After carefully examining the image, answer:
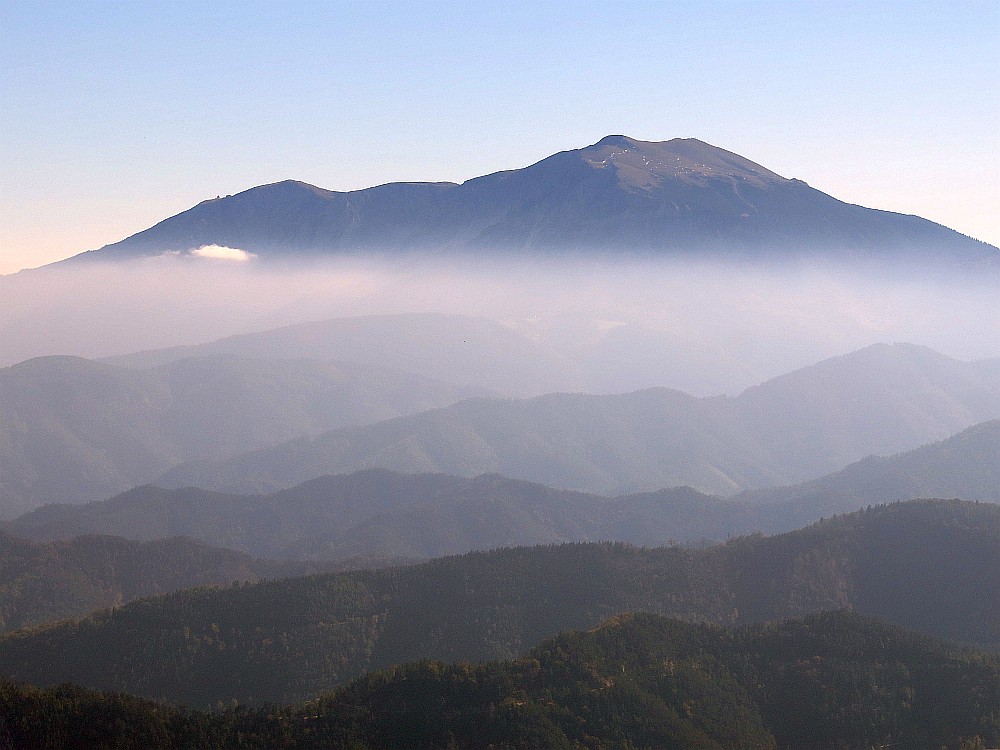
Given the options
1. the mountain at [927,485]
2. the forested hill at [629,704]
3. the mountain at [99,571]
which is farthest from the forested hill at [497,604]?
the mountain at [927,485]

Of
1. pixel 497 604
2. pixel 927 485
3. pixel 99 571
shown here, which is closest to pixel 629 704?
pixel 497 604

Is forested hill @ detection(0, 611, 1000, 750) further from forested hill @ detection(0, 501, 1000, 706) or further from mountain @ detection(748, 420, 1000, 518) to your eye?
mountain @ detection(748, 420, 1000, 518)

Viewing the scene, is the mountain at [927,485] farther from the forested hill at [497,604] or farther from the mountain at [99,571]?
the mountain at [99,571]

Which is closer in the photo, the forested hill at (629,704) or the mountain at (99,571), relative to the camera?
the forested hill at (629,704)

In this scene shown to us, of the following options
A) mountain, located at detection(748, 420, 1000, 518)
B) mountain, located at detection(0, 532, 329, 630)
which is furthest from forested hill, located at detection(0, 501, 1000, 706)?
mountain, located at detection(748, 420, 1000, 518)

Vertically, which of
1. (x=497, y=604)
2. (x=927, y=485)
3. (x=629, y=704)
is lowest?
(x=927, y=485)

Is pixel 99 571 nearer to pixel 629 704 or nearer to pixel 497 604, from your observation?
pixel 497 604

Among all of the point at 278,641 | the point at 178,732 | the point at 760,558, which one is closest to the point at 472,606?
the point at 278,641
